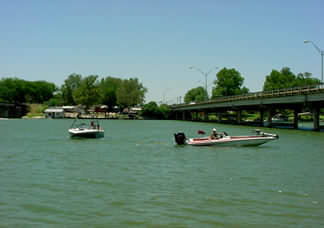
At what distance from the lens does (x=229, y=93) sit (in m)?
165

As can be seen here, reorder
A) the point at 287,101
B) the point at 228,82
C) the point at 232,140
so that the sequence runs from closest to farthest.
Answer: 1. the point at 232,140
2. the point at 287,101
3. the point at 228,82

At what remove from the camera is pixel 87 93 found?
187 metres

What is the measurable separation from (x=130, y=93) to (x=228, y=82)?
142 feet

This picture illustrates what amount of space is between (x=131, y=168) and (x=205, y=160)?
239 inches

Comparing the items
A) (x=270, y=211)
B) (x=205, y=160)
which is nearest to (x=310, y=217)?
(x=270, y=211)

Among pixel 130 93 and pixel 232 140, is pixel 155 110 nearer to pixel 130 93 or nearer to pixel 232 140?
pixel 130 93

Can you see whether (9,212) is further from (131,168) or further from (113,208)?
(131,168)

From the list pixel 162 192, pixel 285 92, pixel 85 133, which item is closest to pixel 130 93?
pixel 285 92

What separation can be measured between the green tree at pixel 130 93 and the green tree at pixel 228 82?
Answer: 34.9 meters

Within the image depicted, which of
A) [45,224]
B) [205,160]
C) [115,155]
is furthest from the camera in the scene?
[115,155]

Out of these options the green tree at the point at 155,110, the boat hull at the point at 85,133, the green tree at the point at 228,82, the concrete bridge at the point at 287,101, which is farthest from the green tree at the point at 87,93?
the boat hull at the point at 85,133

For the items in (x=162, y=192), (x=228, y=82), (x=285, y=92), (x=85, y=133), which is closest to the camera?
(x=162, y=192)

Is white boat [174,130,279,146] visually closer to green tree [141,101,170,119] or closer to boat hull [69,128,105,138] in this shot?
boat hull [69,128,105,138]

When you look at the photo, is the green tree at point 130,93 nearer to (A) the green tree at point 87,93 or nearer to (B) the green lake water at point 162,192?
(A) the green tree at point 87,93
